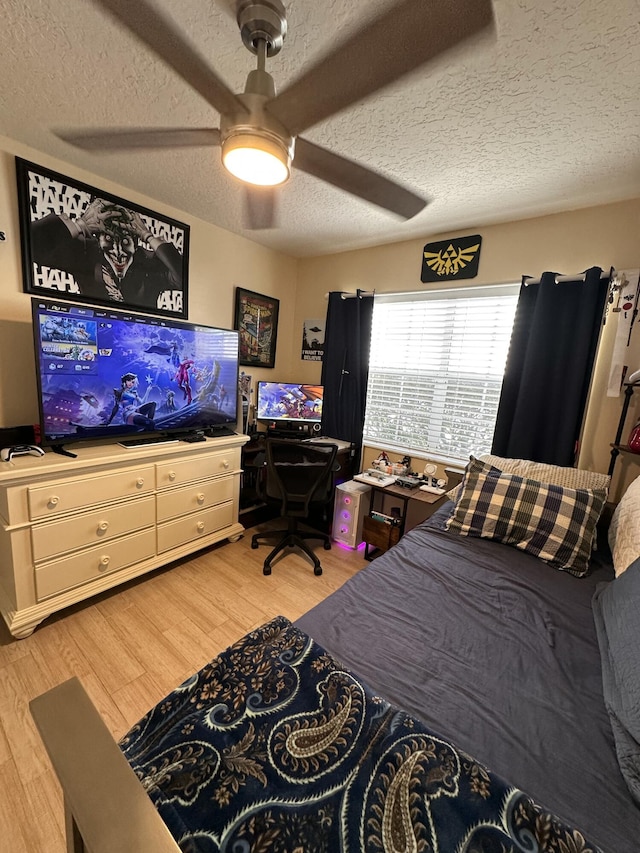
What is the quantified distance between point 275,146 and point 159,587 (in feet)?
7.68

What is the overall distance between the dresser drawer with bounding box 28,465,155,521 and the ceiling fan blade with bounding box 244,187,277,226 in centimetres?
175

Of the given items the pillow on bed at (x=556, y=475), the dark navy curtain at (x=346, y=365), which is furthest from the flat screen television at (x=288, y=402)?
the pillow on bed at (x=556, y=475)

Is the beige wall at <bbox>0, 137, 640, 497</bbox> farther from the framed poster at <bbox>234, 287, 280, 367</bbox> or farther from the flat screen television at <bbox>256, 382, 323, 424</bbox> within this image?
the flat screen television at <bbox>256, 382, 323, 424</bbox>

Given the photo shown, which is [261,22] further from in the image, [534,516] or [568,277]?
[534,516]

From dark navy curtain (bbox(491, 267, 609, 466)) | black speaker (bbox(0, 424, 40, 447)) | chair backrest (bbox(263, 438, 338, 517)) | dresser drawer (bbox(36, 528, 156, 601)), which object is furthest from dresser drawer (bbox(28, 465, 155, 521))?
dark navy curtain (bbox(491, 267, 609, 466))

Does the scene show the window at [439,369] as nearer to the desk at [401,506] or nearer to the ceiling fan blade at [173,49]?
the desk at [401,506]

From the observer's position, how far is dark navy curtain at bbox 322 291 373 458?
3.01 metres

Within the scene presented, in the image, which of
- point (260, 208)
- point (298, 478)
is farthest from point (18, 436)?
point (260, 208)

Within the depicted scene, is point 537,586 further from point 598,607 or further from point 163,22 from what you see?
point 163,22

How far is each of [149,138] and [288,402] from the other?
2152mm

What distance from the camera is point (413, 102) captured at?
134cm

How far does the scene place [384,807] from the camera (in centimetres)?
64

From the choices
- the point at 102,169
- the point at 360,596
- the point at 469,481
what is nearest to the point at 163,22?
the point at 102,169

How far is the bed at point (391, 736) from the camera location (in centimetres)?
58
